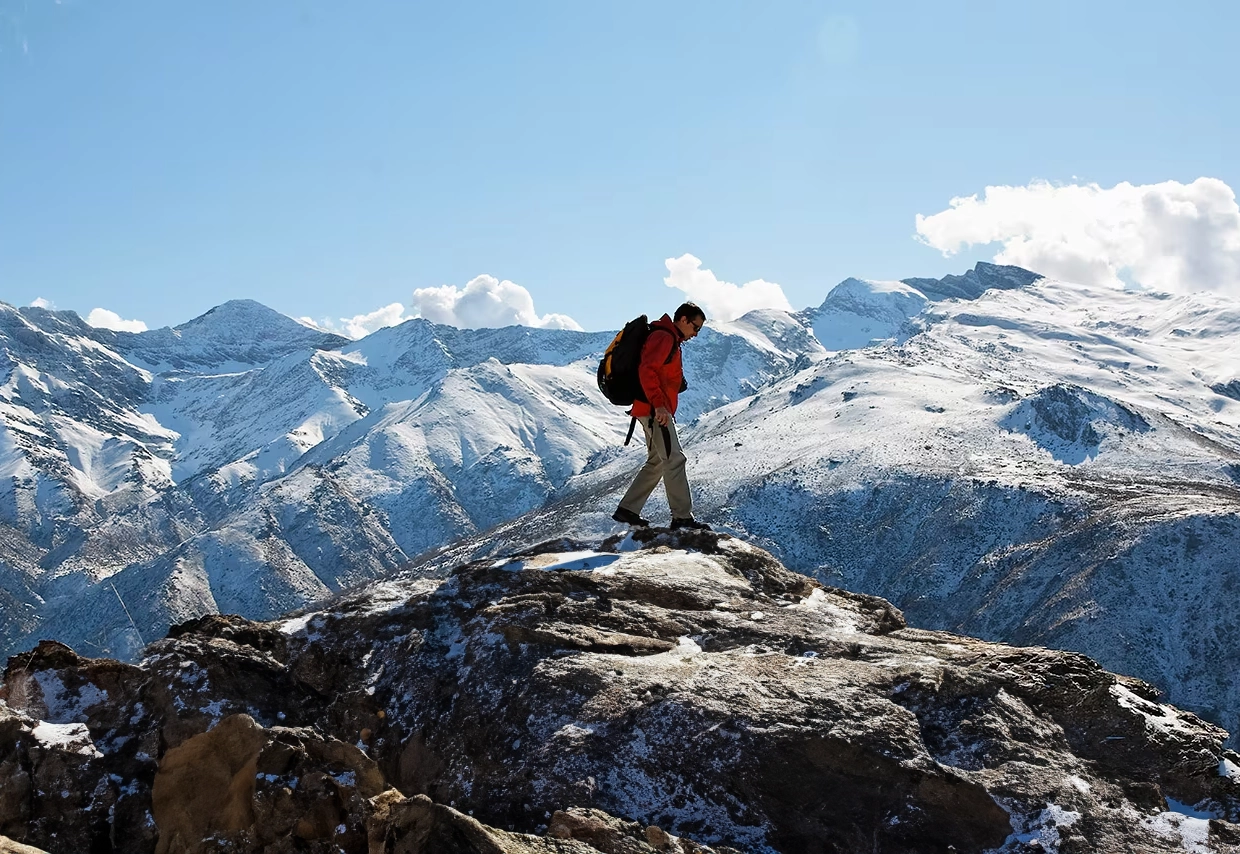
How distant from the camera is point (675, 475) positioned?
1766cm

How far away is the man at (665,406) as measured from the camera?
54.2 feet

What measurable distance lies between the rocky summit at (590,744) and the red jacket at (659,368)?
13.6 feet

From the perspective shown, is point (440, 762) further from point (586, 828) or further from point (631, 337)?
point (631, 337)

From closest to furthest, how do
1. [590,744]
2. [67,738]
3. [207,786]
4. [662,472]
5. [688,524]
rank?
[207,786] < [590,744] < [67,738] < [662,472] < [688,524]

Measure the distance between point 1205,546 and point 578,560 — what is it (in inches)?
5205

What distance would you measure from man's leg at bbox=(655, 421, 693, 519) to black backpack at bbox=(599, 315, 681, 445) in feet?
2.31

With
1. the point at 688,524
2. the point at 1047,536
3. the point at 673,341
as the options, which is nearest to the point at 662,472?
the point at 688,524

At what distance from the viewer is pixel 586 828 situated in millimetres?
9477

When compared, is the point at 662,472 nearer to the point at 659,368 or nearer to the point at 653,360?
the point at 659,368

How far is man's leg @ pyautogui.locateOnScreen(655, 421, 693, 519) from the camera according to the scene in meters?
17.3

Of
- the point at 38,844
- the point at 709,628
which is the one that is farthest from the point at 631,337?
the point at 38,844

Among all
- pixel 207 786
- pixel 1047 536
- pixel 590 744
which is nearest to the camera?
pixel 207 786

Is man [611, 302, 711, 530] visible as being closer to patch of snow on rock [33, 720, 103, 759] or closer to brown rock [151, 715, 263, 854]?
brown rock [151, 715, 263, 854]

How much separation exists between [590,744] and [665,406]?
7.07 meters
